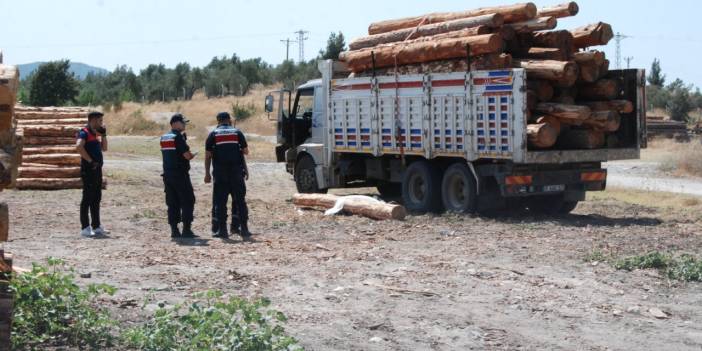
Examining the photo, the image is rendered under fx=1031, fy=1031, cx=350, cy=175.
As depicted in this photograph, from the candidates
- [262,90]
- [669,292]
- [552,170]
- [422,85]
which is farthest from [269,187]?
[262,90]

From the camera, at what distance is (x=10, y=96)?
593cm

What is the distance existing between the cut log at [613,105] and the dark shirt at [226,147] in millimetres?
5605

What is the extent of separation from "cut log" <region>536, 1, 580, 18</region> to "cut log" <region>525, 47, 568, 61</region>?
612mm

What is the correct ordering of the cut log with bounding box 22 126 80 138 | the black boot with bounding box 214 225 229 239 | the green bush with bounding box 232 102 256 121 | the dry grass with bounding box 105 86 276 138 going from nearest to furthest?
1. the black boot with bounding box 214 225 229 239
2. the cut log with bounding box 22 126 80 138
3. the dry grass with bounding box 105 86 276 138
4. the green bush with bounding box 232 102 256 121

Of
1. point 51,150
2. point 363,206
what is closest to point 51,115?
point 51,150

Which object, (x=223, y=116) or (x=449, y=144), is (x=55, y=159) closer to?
(x=223, y=116)

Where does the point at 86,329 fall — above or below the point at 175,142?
below

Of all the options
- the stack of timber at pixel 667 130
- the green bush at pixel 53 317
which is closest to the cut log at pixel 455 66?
the green bush at pixel 53 317

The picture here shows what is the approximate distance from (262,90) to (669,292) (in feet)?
243

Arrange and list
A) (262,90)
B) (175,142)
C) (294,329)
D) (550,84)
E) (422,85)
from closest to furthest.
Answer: (294,329)
(175,142)
(550,84)
(422,85)
(262,90)

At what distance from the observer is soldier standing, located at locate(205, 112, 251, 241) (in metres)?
13.6

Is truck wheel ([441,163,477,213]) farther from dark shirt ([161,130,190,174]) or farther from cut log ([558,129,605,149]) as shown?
dark shirt ([161,130,190,174])

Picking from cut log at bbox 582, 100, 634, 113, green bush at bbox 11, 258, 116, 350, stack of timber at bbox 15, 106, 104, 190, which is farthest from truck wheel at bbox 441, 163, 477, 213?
green bush at bbox 11, 258, 116, 350

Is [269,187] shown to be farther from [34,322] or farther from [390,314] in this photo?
[34,322]
